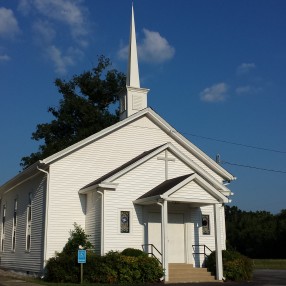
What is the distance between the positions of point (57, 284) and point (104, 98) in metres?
31.5

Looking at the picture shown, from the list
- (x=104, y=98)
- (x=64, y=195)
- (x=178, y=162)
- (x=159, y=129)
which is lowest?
(x=64, y=195)

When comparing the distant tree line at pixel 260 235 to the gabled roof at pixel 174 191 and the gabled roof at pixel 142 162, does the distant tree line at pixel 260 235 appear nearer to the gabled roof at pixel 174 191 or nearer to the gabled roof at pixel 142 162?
the gabled roof at pixel 142 162

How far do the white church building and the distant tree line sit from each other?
40113mm

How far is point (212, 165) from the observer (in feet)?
86.4

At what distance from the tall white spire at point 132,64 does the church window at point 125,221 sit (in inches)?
392

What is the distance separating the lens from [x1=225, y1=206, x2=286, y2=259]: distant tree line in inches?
2717

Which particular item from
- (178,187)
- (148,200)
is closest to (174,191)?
(178,187)

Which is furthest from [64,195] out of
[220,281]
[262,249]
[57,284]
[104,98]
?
[262,249]

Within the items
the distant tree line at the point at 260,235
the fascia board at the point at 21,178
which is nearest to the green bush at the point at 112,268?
the fascia board at the point at 21,178

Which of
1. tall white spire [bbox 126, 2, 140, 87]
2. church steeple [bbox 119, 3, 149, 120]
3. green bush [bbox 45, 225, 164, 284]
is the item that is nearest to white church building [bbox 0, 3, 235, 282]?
green bush [bbox 45, 225, 164, 284]

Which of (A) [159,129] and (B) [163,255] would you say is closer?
(B) [163,255]

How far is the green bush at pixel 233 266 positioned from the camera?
20.9 metres

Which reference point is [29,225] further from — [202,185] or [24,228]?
[202,185]

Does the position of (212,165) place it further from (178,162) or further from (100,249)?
(100,249)
